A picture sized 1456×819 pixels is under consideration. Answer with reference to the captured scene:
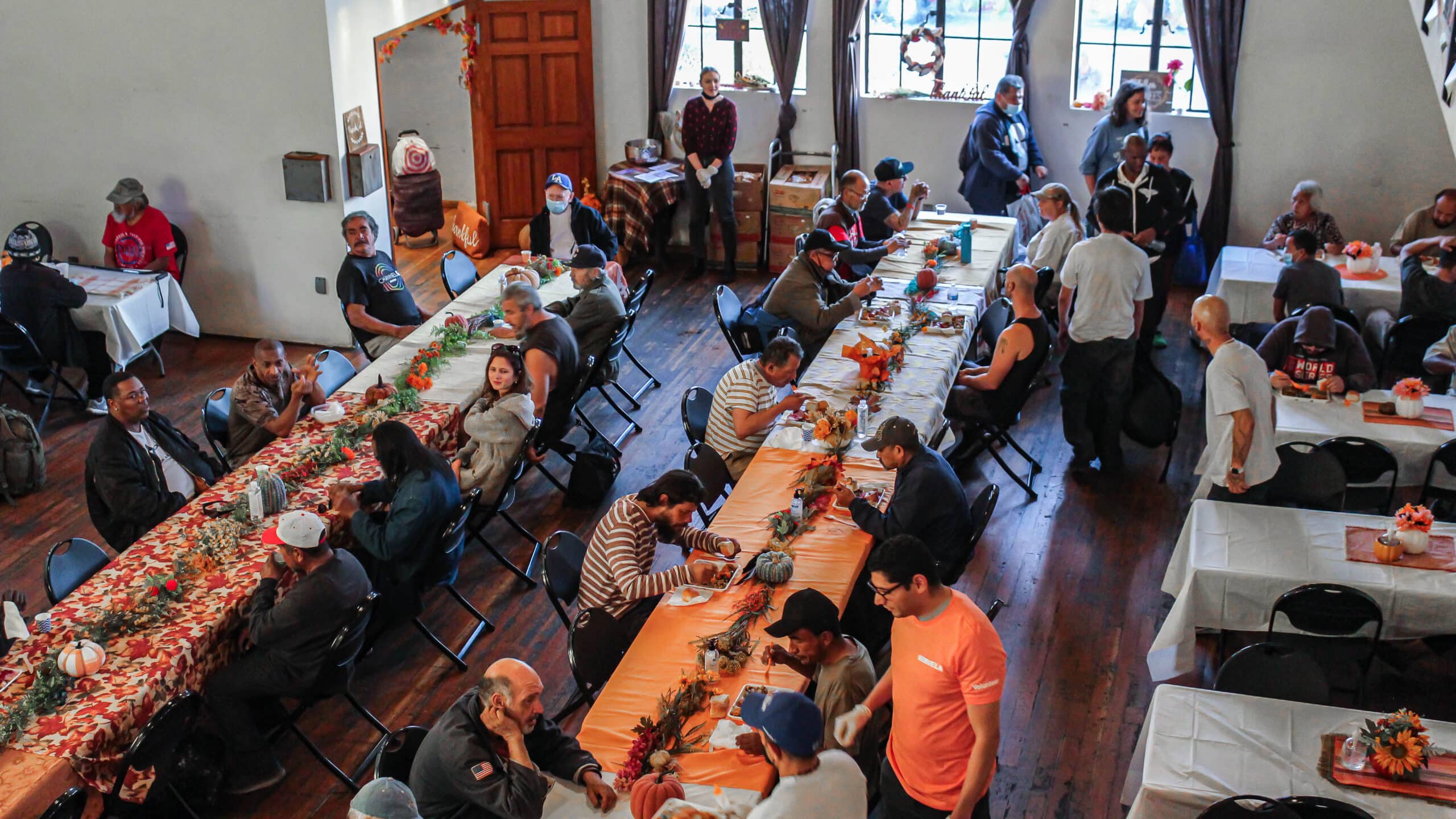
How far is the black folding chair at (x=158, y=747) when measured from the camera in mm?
4410

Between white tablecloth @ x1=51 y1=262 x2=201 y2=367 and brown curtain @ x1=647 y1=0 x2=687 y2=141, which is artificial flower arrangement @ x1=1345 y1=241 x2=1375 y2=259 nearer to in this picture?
brown curtain @ x1=647 y1=0 x2=687 y2=141

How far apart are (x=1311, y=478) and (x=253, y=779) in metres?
5.17

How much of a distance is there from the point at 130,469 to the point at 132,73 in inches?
179

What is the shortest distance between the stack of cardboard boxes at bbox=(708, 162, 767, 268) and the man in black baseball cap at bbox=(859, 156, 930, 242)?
2022 millimetres

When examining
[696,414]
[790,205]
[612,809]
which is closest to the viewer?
[612,809]

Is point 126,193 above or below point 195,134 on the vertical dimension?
below

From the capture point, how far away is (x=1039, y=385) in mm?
8039

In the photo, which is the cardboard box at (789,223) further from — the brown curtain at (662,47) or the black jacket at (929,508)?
the black jacket at (929,508)

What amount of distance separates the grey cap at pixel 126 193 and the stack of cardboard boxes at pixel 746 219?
455 cm

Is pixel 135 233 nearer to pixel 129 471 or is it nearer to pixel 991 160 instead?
pixel 129 471

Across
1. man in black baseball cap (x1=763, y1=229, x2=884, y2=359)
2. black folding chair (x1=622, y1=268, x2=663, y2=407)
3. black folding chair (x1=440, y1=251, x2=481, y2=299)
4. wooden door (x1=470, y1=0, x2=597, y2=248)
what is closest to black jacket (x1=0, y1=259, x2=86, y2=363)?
black folding chair (x1=440, y1=251, x2=481, y2=299)

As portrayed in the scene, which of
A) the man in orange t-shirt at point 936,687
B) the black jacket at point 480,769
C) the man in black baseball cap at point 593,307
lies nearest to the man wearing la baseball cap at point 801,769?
the man in orange t-shirt at point 936,687

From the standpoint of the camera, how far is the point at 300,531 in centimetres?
502

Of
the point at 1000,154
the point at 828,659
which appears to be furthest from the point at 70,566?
the point at 1000,154
